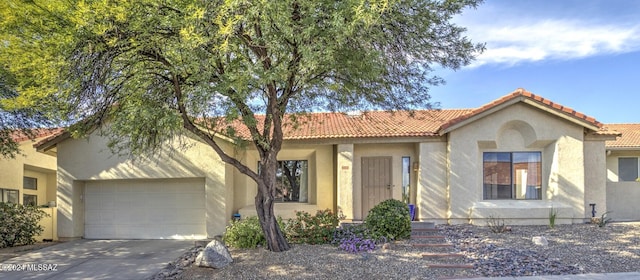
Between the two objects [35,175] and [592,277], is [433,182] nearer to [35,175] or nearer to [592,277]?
[592,277]

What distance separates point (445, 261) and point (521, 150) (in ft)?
21.1

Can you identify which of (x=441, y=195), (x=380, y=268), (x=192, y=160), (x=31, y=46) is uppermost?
(x=31, y=46)

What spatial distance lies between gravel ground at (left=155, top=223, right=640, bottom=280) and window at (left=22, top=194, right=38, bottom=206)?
11472mm

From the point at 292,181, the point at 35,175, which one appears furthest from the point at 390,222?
the point at 35,175

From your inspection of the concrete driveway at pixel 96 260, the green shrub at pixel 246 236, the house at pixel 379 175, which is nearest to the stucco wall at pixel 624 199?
the house at pixel 379 175

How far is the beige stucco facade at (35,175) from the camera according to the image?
1548cm

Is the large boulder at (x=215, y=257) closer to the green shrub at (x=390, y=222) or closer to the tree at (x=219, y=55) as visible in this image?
the tree at (x=219, y=55)

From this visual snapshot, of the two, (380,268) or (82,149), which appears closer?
(380,268)

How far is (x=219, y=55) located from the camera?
8078 millimetres

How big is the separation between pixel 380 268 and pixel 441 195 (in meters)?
6.01

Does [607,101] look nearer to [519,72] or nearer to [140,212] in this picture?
[519,72]

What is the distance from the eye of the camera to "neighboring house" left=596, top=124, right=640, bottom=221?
1595 centimetres

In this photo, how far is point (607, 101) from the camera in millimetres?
16656

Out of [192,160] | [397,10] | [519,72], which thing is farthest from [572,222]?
[192,160]
